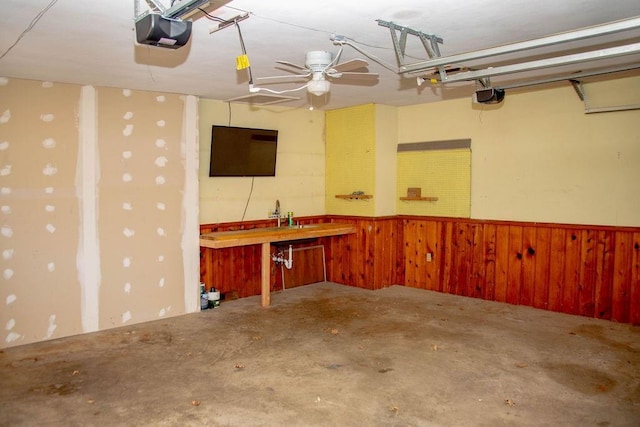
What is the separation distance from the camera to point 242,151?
241 inches

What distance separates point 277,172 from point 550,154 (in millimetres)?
3385

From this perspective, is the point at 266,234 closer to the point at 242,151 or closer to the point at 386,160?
the point at 242,151

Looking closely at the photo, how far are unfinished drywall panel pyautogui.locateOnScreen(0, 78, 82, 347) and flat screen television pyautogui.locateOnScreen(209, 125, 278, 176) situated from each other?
1605mm

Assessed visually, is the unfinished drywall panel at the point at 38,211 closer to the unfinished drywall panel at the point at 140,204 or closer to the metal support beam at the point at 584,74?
the unfinished drywall panel at the point at 140,204

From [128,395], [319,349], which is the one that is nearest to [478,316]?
[319,349]

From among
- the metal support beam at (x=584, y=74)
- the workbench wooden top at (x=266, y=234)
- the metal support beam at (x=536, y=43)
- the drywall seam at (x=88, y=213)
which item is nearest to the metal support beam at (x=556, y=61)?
the metal support beam at (x=536, y=43)

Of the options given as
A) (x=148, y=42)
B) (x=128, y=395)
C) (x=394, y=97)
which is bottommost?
(x=128, y=395)

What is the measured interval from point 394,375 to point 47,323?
3.29 m

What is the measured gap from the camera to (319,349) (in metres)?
4.30

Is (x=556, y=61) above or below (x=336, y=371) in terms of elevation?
above

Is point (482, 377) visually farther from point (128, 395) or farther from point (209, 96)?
point (209, 96)

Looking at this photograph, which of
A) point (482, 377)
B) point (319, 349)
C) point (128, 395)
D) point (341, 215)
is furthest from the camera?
point (341, 215)

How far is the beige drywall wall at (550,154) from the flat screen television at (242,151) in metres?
2.17

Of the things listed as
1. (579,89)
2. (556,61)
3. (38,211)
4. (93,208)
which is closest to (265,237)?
(93,208)
